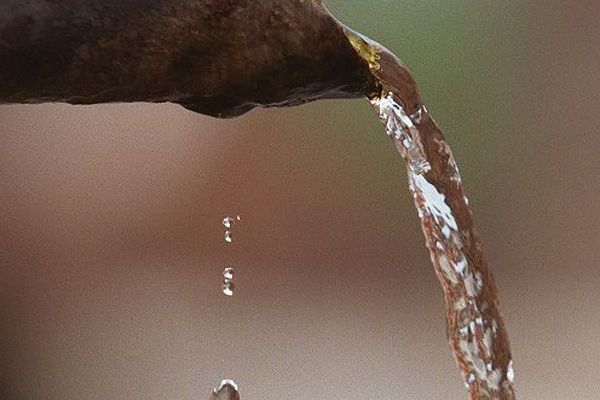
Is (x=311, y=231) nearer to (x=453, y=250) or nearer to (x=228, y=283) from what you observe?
(x=228, y=283)

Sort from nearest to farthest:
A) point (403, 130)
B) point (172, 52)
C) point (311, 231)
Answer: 1. point (172, 52)
2. point (403, 130)
3. point (311, 231)

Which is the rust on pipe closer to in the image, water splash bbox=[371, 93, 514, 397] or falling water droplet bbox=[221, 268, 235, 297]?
water splash bbox=[371, 93, 514, 397]

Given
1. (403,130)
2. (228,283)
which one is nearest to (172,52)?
(403,130)

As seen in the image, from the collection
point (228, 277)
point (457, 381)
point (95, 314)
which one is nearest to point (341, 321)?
point (457, 381)

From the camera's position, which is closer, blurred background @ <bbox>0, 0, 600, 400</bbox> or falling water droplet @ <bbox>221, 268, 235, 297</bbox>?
falling water droplet @ <bbox>221, 268, 235, 297</bbox>

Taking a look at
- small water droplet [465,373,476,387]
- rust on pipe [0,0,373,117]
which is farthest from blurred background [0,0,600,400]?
rust on pipe [0,0,373,117]

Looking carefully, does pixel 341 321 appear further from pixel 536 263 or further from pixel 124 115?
pixel 124 115
